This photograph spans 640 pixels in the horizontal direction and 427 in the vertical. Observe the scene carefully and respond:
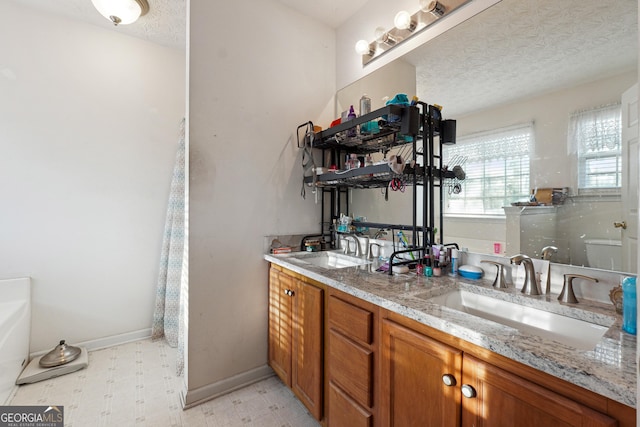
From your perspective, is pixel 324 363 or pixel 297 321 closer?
pixel 324 363

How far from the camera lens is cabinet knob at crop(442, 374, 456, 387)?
82cm

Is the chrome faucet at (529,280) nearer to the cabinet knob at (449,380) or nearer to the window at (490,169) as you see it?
the window at (490,169)

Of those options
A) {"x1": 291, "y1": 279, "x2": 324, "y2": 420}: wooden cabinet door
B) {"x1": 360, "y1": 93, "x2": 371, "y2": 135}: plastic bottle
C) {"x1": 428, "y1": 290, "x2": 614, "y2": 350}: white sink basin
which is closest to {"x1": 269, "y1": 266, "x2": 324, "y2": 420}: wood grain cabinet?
{"x1": 291, "y1": 279, "x2": 324, "y2": 420}: wooden cabinet door

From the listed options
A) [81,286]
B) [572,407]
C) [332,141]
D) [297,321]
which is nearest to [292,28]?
[332,141]

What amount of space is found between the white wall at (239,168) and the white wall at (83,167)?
118 cm

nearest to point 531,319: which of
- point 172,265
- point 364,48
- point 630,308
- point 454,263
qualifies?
point 630,308

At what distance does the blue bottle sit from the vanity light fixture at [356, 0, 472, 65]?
1443 mm

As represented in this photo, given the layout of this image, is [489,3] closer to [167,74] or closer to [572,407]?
[572,407]

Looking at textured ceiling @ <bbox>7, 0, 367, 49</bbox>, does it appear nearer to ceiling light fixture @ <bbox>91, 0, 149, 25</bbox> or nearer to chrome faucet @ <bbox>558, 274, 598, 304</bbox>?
ceiling light fixture @ <bbox>91, 0, 149, 25</bbox>

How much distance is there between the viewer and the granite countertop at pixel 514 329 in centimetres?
59

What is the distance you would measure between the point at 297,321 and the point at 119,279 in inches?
73.4

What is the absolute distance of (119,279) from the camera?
246 cm

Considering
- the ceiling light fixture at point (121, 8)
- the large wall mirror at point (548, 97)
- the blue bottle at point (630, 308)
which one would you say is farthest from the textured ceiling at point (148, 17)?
the blue bottle at point (630, 308)

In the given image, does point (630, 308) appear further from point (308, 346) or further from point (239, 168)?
point (239, 168)
